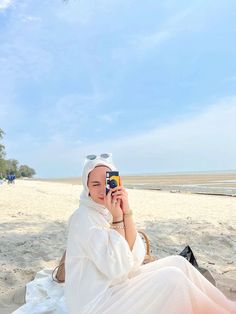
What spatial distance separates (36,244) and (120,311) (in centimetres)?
393

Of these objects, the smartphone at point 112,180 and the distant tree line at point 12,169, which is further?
the distant tree line at point 12,169

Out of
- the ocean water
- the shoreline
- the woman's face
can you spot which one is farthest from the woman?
the ocean water

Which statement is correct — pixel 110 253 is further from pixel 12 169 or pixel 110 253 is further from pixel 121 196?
pixel 12 169

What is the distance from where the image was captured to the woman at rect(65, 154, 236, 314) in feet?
7.64

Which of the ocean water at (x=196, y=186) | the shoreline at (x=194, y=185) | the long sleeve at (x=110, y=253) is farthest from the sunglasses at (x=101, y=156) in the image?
the ocean water at (x=196, y=186)

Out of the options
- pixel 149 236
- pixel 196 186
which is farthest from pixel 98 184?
pixel 196 186

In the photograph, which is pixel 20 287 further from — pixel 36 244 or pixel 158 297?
pixel 158 297

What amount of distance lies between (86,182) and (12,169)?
70299 millimetres

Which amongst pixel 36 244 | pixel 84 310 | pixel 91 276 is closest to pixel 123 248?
pixel 91 276

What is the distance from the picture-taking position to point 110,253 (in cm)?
234

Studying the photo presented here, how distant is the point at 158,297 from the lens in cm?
232

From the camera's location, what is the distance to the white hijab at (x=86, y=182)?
2604 millimetres

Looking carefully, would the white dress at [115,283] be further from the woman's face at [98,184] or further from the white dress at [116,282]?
the woman's face at [98,184]

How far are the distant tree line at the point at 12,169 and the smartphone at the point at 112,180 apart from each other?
124 ft
